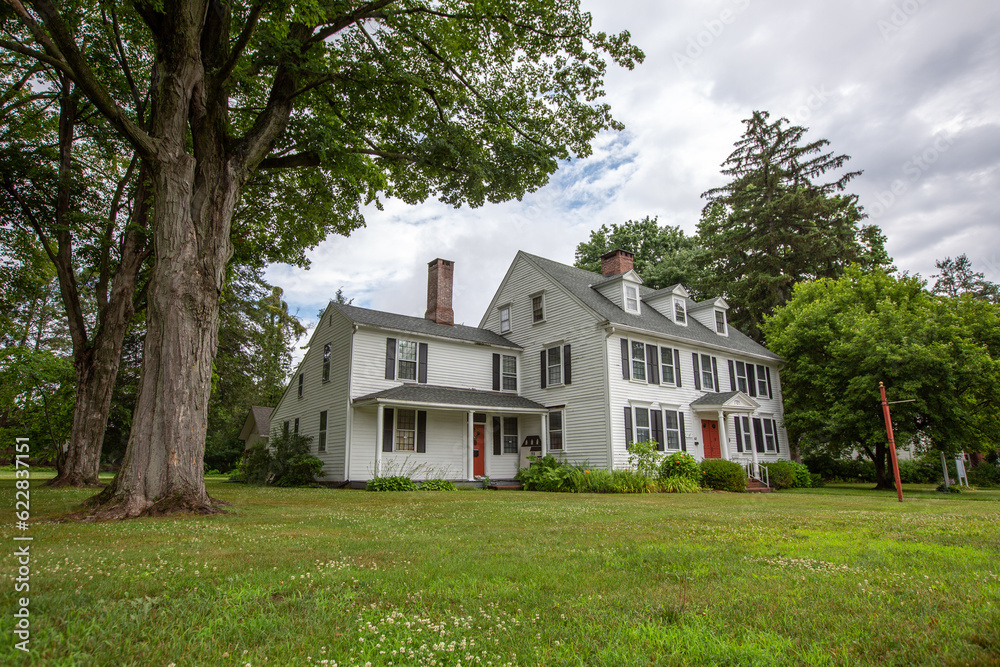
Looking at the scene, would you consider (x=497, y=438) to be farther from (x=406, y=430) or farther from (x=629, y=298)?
(x=629, y=298)

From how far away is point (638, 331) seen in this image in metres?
20.3

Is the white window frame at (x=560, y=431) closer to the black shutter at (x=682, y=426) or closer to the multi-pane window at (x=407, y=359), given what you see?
the black shutter at (x=682, y=426)

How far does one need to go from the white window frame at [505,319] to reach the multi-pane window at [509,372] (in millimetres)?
1759

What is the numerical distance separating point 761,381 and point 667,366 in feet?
24.5

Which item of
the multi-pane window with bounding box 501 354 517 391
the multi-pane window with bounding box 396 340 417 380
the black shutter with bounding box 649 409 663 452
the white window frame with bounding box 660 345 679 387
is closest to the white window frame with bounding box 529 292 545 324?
the multi-pane window with bounding box 501 354 517 391

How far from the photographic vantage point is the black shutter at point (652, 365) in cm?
2103

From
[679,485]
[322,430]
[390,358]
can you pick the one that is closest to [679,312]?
[679,485]

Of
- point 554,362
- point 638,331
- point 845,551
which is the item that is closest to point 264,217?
point 554,362

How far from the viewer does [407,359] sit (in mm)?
19922

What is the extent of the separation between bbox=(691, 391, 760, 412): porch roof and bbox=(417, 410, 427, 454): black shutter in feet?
35.9

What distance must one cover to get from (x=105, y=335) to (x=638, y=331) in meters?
17.1

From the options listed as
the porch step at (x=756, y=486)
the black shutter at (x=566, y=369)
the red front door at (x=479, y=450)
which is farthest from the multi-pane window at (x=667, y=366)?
the red front door at (x=479, y=450)

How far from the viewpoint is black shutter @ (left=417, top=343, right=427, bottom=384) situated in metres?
20.1

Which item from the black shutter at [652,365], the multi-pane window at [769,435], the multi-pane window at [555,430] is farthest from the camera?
the multi-pane window at [769,435]
